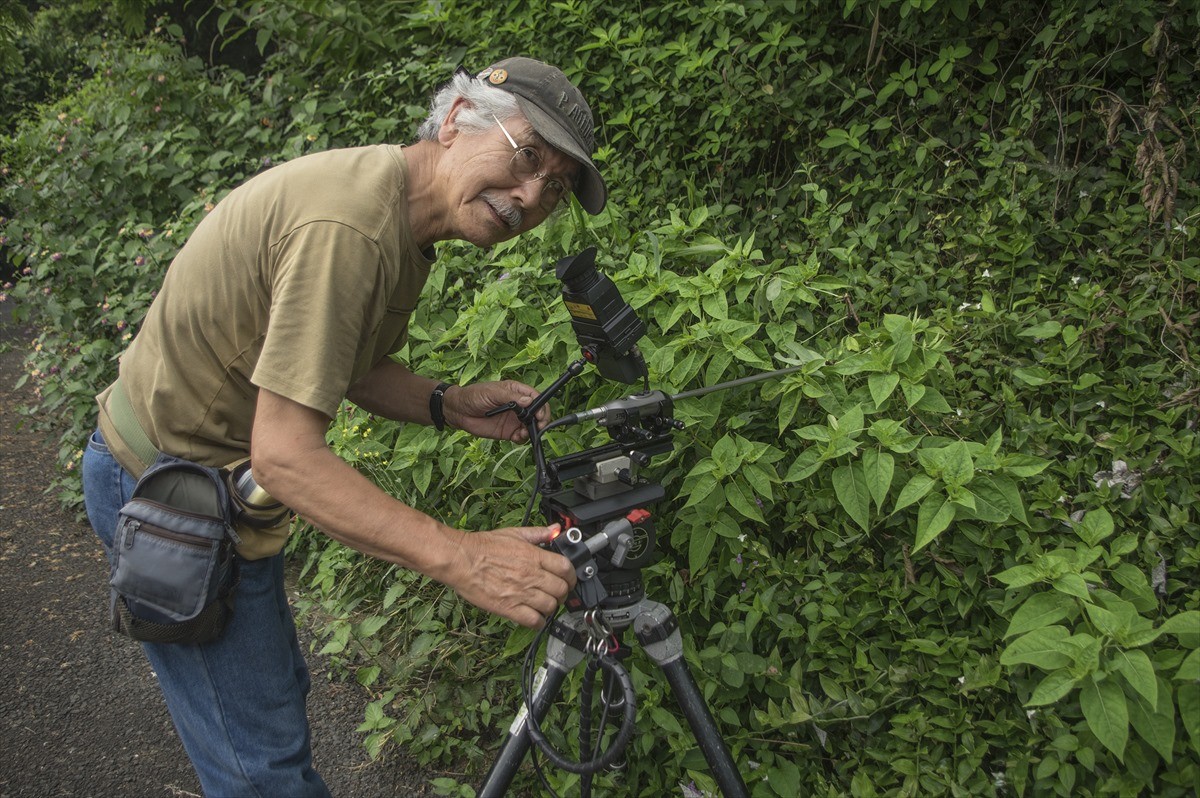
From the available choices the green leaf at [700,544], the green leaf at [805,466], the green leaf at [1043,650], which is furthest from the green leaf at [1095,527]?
the green leaf at [700,544]

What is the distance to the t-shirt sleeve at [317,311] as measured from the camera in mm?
1573

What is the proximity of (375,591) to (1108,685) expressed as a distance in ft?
8.18

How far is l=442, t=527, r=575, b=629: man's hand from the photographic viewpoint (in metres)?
1.65

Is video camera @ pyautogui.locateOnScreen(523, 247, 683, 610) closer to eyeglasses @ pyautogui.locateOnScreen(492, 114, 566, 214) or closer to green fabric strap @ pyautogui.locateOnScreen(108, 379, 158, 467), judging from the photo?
eyeglasses @ pyautogui.locateOnScreen(492, 114, 566, 214)

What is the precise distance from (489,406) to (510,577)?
29.7 inches

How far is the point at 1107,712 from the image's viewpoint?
1771 millimetres

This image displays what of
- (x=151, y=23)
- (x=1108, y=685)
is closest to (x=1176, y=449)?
(x=1108, y=685)

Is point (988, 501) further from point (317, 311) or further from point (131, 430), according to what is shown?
point (131, 430)

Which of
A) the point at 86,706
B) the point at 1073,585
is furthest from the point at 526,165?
the point at 86,706

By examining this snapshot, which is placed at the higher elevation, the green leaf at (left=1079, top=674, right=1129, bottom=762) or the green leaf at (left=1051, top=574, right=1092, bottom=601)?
the green leaf at (left=1051, top=574, right=1092, bottom=601)

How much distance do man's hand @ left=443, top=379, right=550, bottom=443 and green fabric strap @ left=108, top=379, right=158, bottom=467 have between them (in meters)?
0.76

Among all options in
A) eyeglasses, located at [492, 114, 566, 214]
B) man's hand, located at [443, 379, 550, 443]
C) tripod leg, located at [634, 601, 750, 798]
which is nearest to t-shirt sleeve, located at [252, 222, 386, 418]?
eyeglasses, located at [492, 114, 566, 214]

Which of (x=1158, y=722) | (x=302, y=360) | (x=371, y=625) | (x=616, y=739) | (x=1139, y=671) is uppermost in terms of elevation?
(x=302, y=360)

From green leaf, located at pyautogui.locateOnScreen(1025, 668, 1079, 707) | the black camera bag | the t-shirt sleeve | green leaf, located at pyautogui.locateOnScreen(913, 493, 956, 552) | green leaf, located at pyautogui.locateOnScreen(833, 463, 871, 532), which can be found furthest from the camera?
green leaf, located at pyautogui.locateOnScreen(833, 463, 871, 532)
